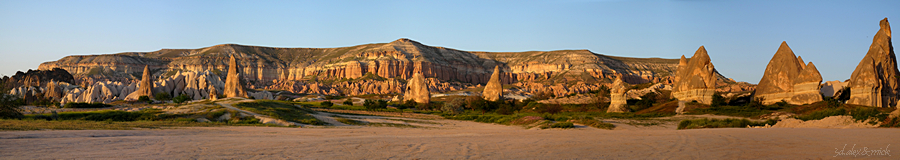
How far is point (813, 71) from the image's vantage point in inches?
1528

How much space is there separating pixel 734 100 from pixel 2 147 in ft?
167

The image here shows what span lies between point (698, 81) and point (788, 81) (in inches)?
262

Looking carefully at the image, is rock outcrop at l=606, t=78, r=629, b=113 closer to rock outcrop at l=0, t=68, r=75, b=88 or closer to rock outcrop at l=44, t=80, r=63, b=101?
rock outcrop at l=44, t=80, r=63, b=101

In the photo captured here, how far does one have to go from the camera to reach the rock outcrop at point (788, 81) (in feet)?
129

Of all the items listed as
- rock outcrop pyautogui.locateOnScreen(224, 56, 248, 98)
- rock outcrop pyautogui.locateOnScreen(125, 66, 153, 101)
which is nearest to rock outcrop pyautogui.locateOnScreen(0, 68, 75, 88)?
rock outcrop pyautogui.locateOnScreen(125, 66, 153, 101)

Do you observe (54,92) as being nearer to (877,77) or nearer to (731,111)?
(731,111)

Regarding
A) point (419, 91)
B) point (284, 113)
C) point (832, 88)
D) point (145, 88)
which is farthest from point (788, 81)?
point (145, 88)

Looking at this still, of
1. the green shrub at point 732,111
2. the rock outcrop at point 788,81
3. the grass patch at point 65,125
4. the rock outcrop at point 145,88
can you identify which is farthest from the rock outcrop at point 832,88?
the rock outcrop at point 145,88

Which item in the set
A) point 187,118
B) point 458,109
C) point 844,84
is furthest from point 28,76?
point 844,84

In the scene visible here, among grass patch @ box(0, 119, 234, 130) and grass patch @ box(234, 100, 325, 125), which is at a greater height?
grass patch @ box(0, 119, 234, 130)

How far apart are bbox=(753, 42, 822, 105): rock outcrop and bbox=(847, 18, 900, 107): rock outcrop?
247 centimetres

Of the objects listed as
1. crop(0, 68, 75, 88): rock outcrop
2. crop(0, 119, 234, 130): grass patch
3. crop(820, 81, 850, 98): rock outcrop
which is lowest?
crop(0, 119, 234, 130): grass patch

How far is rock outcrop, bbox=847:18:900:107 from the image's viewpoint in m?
37.6

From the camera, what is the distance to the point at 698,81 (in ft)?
148
